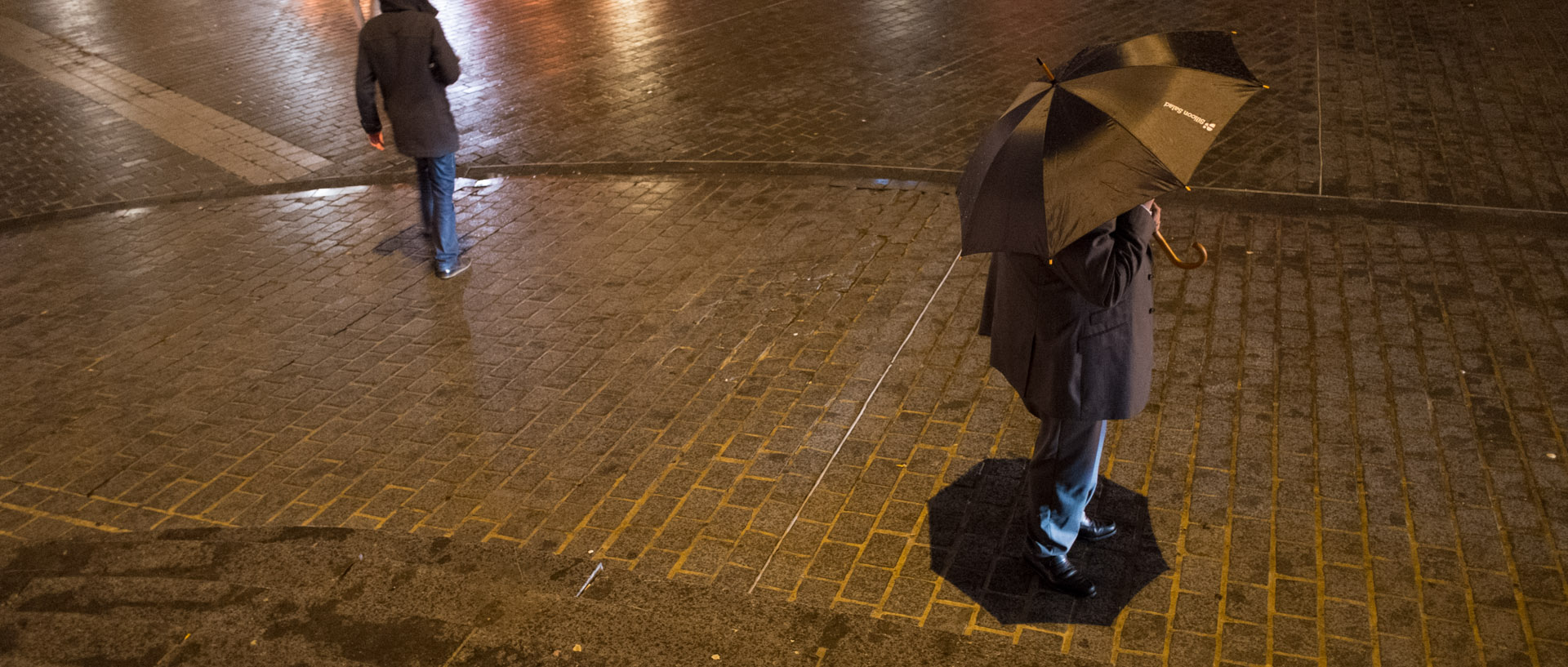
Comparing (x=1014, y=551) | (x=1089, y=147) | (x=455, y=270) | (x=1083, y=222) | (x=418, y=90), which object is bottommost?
(x=1014, y=551)

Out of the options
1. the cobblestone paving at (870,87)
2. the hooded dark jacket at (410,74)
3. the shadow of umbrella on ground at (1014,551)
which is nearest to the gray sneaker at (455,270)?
the hooded dark jacket at (410,74)

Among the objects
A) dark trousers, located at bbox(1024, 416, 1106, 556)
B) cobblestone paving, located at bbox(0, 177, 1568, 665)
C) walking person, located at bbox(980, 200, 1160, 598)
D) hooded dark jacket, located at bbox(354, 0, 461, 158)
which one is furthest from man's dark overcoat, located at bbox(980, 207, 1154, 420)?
hooded dark jacket, located at bbox(354, 0, 461, 158)

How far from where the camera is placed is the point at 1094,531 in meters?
4.26

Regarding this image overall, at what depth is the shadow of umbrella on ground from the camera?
13.1 ft

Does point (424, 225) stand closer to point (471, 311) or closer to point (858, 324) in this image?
point (471, 311)

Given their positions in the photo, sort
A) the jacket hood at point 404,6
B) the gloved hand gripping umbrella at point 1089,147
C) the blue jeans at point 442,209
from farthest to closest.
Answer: the blue jeans at point 442,209, the jacket hood at point 404,6, the gloved hand gripping umbrella at point 1089,147

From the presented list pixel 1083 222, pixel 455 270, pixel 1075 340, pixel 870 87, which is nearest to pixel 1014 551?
pixel 1075 340

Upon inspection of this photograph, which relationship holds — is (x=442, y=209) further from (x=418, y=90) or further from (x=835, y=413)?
(x=835, y=413)

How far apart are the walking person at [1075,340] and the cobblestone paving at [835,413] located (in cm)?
54

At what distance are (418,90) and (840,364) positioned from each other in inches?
131

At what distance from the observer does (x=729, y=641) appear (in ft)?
12.4

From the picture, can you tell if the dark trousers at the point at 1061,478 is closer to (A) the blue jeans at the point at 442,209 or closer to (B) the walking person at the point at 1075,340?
(B) the walking person at the point at 1075,340

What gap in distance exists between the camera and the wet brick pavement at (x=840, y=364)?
4.17 m

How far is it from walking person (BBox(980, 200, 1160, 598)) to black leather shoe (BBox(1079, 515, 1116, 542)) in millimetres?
353
